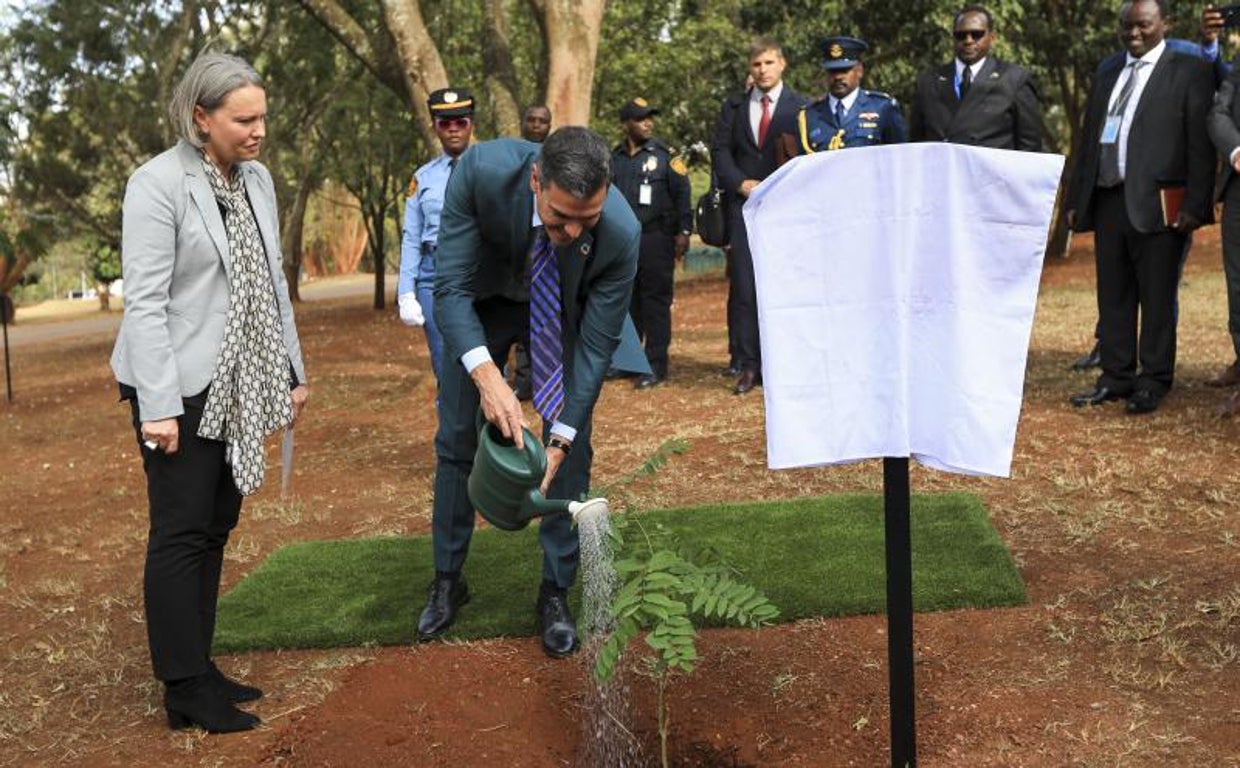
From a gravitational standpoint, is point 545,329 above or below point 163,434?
above

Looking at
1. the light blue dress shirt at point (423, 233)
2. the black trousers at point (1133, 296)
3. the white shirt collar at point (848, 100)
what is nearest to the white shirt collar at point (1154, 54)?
the black trousers at point (1133, 296)

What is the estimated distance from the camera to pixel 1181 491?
557 cm

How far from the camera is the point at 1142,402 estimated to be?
23.2ft

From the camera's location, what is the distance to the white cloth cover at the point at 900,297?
2695 mm

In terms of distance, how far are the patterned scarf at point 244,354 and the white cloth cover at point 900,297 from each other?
5.71 feet

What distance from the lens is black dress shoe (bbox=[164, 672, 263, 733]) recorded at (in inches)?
152

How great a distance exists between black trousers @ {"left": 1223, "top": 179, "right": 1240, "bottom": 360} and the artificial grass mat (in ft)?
7.42

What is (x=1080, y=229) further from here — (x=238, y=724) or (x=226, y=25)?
(x=226, y=25)

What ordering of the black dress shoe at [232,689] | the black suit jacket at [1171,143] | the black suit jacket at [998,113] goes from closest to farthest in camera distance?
1. the black dress shoe at [232,689]
2. the black suit jacket at [1171,143]
3. the black suit jacket at [998,113]

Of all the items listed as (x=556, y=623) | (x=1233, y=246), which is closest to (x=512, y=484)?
(x=556, y=623)

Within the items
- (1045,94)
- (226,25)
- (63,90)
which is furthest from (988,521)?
(63,90)

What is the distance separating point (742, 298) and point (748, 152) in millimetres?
1024

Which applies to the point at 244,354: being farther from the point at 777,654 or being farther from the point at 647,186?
the point at 647,186

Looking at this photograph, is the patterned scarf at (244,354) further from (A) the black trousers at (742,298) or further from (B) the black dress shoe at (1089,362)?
(B) the black dress shoe at (1089,362)
